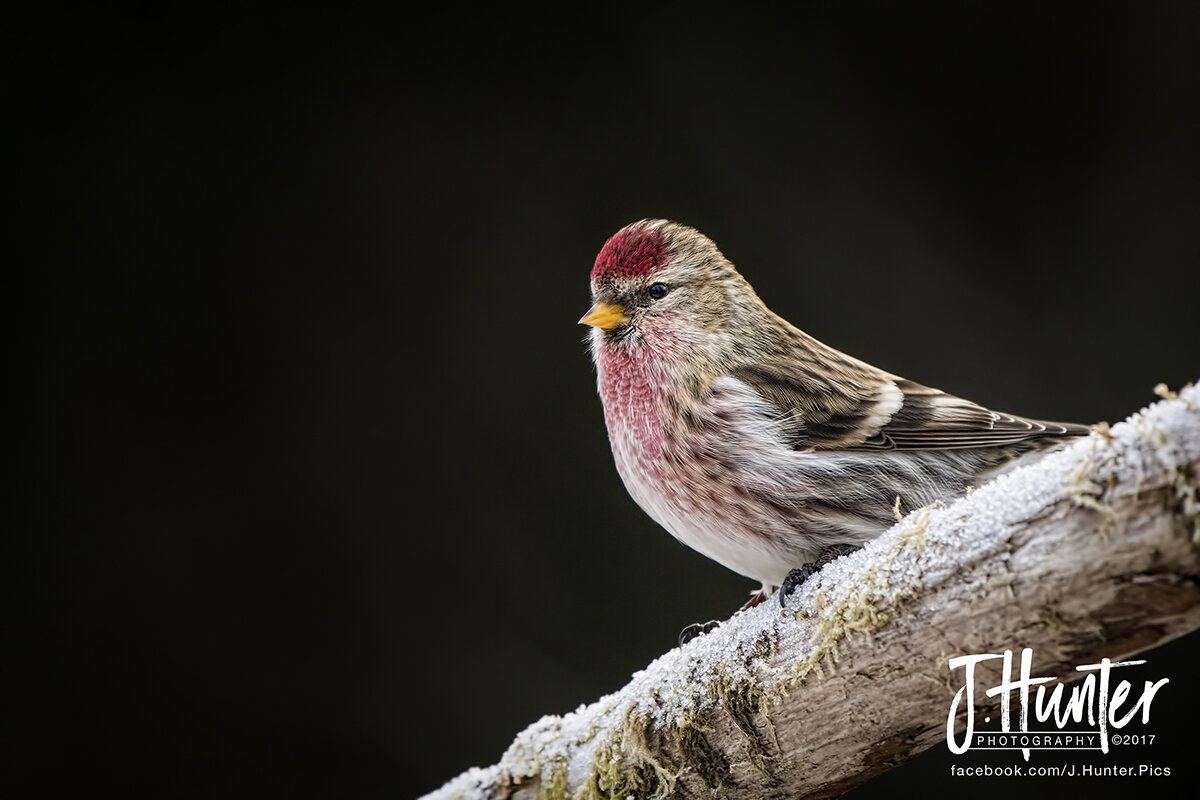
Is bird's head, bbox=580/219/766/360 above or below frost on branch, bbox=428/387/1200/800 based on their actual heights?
above

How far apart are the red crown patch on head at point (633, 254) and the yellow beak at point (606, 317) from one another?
2.1 inches

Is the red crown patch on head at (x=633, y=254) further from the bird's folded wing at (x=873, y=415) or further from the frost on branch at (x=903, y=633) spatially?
the frost on branch at (x=903, y=633)

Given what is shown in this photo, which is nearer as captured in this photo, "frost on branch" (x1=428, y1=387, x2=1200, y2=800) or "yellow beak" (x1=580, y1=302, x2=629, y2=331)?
"frost on branch" (x1=428, y1=387, x2=1200, y2=800)

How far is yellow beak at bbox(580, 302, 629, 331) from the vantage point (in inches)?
54.0

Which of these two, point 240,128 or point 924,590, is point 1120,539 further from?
point 240,128

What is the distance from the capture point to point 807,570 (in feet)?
3.57

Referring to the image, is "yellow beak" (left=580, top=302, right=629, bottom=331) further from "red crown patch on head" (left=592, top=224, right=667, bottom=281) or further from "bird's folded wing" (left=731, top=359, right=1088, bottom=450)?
"bird's folded wing" (left=731, top=359, right=1088, bottom=450)

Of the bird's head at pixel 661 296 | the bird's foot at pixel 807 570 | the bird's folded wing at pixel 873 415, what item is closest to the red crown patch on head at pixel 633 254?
the bird's head at pixel 661 296

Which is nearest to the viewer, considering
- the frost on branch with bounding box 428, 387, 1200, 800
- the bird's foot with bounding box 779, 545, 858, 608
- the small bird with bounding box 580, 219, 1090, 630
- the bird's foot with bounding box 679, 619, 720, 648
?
the frost on branch with bounding box 428, 387, 1200, 800

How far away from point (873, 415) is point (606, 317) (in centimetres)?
41

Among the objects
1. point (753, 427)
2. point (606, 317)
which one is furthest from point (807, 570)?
point (606, 317)

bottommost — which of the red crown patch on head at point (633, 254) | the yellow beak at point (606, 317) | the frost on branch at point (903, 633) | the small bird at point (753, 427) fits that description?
the frost on branch at point (903, 633)

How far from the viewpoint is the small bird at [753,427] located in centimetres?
118

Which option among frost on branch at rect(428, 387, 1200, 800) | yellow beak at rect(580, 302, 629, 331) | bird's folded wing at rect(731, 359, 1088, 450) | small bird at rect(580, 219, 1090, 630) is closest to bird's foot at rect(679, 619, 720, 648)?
small bird at rect(580, 219, 1090, 630)
